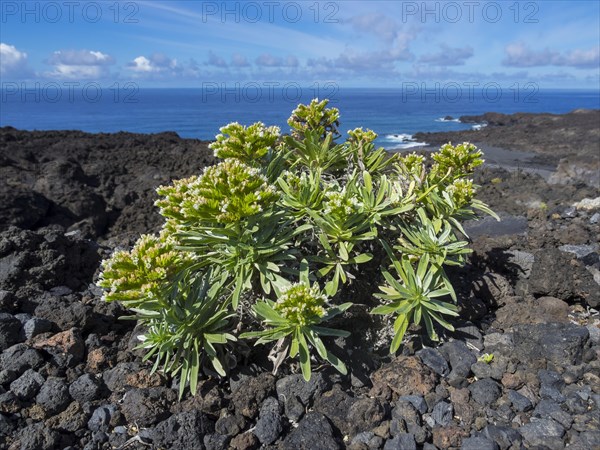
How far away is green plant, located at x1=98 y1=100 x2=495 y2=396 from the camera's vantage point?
109 inches

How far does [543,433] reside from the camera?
271 centimetres

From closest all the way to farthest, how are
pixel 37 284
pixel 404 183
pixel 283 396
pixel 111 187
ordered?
pixel 283 396 < pixel 404 183 < pixel 37 284 < pixel 111 187

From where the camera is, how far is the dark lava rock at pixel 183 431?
2721mm

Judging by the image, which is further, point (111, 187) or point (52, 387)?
point (111, 187)

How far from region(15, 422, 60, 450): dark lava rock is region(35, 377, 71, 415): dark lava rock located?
235 mm

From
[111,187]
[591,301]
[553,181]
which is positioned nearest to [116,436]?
[591,301]

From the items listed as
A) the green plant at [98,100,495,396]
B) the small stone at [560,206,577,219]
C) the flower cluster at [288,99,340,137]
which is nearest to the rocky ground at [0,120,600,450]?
the green plant at [98,100,495,396]

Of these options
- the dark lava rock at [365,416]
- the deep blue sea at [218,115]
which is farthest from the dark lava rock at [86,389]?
the deep blue sea at [218,115]

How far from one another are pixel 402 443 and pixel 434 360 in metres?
0.79

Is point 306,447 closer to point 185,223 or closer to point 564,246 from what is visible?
point 185,223

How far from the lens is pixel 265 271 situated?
10.0 feet

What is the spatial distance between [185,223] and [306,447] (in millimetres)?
1569

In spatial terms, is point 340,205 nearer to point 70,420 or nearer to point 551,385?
point 551,385

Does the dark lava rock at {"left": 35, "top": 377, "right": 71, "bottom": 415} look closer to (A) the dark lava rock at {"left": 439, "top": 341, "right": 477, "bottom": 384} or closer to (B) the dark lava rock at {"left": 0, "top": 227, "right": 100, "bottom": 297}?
(B) the dark lava rock at {"left": 0, "top": 227, "right": 100, "bottom": 297}
